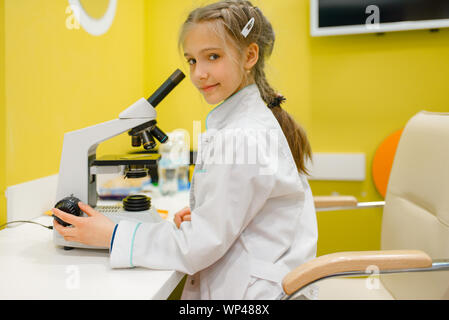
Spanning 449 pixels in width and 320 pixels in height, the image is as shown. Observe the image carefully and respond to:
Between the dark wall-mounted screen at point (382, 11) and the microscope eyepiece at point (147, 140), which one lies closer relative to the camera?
the microscope eyepiece at point (147, 140)

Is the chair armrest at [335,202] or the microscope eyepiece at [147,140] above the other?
the microscope eyepiece at [147,140]

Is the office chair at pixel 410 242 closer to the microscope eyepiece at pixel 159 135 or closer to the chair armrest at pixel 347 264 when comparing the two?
the chair armrest at pixel 347 264

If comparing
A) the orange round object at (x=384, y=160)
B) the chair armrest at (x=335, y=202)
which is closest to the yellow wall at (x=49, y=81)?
the chair armrest at (x=335, y=202)

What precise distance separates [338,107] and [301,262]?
1.17m

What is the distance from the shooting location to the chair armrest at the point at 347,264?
2.40 ft

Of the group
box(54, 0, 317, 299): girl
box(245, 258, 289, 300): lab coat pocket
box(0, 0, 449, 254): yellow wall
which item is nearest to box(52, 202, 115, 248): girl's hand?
box(54, 0, 317, 299): girl

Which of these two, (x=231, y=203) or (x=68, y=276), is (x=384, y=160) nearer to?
Answer: (x=231, y=203)

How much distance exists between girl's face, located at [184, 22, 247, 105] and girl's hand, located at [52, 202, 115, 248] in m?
0.40

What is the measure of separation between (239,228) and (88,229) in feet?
1.08

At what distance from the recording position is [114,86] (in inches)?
66.1

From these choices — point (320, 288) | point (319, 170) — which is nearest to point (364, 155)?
point (319, 170)

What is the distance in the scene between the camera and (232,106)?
900 mm
